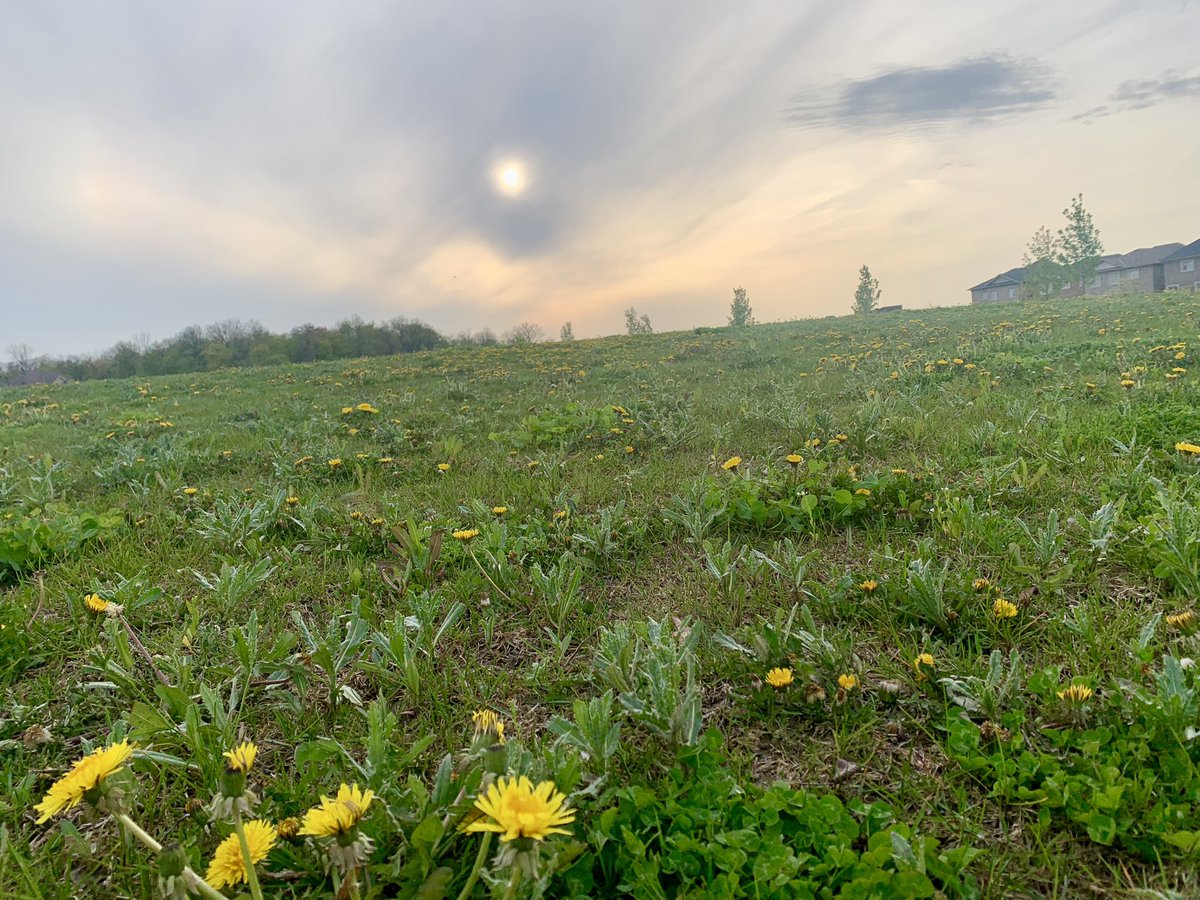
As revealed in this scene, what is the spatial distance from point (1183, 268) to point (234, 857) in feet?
309

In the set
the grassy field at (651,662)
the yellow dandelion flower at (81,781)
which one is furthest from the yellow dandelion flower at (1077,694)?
the yellow dandelion flower at (81,781)

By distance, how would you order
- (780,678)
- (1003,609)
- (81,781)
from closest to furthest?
(81,781)
(780,678)
(1003,609)

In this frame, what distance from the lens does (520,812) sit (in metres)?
0.99

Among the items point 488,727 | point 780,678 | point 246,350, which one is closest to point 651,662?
point 780,678

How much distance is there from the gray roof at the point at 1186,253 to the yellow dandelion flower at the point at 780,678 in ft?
299

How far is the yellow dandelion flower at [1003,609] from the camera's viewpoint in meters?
1.95

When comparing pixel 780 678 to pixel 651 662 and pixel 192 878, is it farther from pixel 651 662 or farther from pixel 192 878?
pixel 192 878

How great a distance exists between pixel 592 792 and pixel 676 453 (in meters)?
3.52

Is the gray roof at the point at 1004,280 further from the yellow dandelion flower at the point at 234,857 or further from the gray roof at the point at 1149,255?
the yellow dandelion flower at the point at 234,857

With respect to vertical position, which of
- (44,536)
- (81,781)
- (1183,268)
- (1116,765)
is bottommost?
(1116,765)

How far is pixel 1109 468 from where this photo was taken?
3.19 meters

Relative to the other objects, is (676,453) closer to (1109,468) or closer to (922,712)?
(1109,468)

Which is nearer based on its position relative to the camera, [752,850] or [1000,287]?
[752,850]

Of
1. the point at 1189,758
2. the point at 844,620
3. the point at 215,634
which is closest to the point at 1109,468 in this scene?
the point at 844,620
